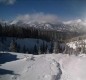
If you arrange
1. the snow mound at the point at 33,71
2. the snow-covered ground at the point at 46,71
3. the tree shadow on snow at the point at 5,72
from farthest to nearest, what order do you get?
the tree shadow on snow at the point at 5,72 < the snow-covered ground at the point at 46,71 < the snow mound at the point at 33,71

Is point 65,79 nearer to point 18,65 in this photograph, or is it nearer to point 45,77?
point 45,77

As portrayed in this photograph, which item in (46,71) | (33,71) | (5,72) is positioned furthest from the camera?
(46,71)

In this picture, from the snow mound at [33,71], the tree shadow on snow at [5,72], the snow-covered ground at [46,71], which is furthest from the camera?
the tree shadow on snow at [5,72]

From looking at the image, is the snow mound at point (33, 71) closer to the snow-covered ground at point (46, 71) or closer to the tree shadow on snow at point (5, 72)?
the snow-covered ground at point (46, 71)

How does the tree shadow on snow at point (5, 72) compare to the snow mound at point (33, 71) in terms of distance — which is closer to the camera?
the snow mound at point (33, 71)

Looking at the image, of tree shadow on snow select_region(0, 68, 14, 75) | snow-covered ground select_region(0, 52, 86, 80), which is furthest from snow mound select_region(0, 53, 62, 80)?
tree shadow on snow select_region(0, 68, 14, 75)

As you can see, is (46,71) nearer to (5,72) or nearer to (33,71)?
(33,71)

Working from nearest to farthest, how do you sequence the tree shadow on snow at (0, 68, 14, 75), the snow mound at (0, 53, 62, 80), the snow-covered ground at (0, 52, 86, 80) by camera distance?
the snow mound at (0, 53, 62, 80) < the snow-covered ground at (0, 52, 86, 80) < the tree shadow on snow at (0, 68, 14, 75)

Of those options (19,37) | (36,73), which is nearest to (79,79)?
(36,73)

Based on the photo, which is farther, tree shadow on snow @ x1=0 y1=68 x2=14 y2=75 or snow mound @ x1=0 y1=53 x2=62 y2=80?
tree shadow on snow @ x1=0 y1=68 x2=14 y2=75

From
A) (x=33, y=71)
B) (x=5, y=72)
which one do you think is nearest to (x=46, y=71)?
(x=33, y=71)

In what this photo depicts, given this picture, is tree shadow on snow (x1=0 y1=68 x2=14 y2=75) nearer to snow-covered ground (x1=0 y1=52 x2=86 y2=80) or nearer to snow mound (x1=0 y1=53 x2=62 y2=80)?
snow-covered ground (x1=0 y1=52 x2=86 y2=80)

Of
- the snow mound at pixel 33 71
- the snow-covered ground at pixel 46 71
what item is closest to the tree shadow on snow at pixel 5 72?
the snow-covered ground at pixel 46 71

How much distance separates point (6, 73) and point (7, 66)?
4895mm
